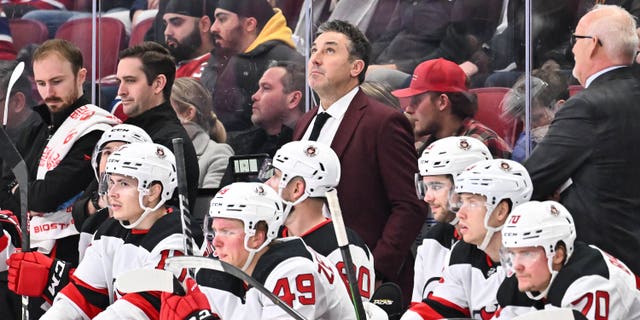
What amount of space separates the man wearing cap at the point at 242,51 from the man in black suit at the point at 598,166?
2.00 meters

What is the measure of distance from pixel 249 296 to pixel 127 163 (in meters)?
1.03

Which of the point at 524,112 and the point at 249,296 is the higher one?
the point at 524,112

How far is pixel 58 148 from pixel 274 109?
3.48 ft

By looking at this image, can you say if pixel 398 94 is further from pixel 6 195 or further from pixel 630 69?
pixel 6 195

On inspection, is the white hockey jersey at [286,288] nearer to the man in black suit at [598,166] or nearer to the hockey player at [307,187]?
the hockey player at [307,187]

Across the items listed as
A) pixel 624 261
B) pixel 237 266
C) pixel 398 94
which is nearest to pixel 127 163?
pixel 237 266

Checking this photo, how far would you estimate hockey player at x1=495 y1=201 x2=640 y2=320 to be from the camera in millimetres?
4523

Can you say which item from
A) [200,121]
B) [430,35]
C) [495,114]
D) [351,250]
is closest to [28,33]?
[200,121]

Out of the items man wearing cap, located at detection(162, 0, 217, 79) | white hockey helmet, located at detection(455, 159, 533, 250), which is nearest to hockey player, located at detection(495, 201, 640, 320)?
white hockey helmet, located at detection(455, 159, 533, 250)

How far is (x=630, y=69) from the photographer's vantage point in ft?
17.7

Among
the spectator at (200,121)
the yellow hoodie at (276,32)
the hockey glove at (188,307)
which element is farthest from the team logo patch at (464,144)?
the spectator at (200,121)

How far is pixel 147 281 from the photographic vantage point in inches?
191

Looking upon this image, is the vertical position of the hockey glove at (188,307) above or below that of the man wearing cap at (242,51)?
below

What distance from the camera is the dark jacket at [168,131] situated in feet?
20.0
